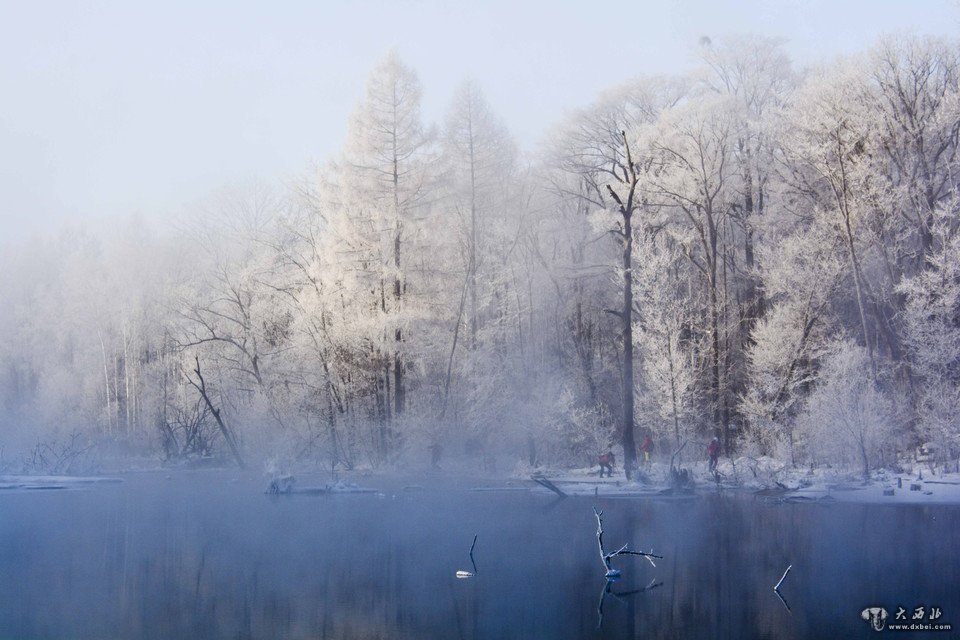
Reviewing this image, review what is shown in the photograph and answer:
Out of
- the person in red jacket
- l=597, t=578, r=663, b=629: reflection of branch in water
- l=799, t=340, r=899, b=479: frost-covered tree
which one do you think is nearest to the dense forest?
l=799, t=340, r=899, b=479: frost-covered tree

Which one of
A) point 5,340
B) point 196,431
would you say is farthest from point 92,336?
A: point 196,431

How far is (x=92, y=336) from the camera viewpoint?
45.3 metres

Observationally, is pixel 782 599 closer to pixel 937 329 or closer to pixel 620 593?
pixel 620 593

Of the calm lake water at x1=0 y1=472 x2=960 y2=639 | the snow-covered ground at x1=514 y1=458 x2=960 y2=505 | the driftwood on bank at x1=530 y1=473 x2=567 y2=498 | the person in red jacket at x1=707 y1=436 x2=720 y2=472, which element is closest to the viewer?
the calm lake water at x1=0 y1=472 x2=960 y2=639

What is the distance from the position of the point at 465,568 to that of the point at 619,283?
60.1 feet

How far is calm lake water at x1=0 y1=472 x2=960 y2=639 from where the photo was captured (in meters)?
11.4

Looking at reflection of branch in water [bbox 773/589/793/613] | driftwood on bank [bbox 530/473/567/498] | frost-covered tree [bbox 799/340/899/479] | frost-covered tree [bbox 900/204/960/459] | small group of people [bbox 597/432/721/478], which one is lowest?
reflection of branch in water [bbox 773/589/793/613]

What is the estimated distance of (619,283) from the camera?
A: 103ft

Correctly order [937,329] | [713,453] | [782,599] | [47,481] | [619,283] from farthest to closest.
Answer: [619,283] < [47,481] < [713,453] < [937,329] < [782,599]

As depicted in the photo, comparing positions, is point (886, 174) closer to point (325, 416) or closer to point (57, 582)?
point (325, 416)

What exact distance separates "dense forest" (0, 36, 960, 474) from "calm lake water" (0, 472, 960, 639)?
22.9 ft

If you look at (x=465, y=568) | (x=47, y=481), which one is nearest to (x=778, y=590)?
(x=465, y=568)

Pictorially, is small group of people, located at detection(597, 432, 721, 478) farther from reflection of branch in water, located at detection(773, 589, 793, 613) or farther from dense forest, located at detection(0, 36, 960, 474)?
reflection of branch in water, located at detection(773, 589, 793, 613)

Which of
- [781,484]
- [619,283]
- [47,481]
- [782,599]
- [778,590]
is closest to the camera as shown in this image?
[782,599]
